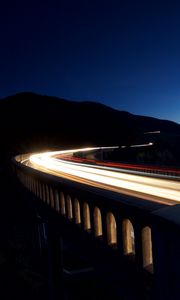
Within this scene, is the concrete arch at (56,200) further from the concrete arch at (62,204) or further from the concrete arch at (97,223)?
the concrete arch at (97,223)

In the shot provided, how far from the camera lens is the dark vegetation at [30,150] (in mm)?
20250

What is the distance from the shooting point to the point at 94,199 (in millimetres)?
6738

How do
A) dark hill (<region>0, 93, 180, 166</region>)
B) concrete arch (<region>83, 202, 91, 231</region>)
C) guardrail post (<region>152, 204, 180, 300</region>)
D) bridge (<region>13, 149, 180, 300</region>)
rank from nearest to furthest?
guardrail post (<region>152, 204, 180, 300</region>)
bridge (<region>13, 149, 180, 300</region>)
concrete arch (<region>83, 202, 91, 231</region>)
dark hill (<region>0, 93, 180, 166</region>)

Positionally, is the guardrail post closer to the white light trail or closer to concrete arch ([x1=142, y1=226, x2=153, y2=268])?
concrete arch ([x1=142, y1=226, x2=153, y2=268])

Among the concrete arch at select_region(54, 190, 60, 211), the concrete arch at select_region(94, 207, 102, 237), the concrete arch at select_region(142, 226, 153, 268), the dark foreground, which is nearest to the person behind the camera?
the concrete arch at select_region(142, 226, 153, 268)

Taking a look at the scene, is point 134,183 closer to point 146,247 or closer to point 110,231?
point 110,231

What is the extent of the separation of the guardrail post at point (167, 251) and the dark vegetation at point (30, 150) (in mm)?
13123

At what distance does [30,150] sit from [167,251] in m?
107

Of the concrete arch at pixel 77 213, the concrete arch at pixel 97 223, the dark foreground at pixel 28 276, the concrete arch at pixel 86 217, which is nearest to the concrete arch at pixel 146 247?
the concrete arch at pixel 97 223

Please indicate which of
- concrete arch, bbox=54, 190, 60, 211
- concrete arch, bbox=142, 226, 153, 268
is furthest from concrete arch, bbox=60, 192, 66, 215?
concrete arch, bbox=142, 226, 153, 268

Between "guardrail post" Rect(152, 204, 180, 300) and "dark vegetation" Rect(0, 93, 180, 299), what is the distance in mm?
13123

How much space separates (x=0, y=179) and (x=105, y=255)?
37.1 m

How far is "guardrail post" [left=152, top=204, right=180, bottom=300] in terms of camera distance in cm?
341

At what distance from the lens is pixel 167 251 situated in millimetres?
3625
